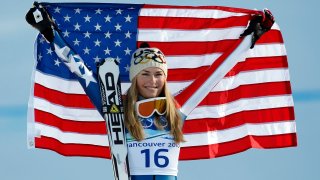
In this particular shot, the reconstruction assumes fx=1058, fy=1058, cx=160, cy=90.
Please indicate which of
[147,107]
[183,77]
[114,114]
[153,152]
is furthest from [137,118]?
[183,77]

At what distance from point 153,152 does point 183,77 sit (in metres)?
2.51

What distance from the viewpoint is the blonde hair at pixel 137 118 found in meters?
12.7

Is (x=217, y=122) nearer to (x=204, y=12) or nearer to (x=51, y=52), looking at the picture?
(x=204, y=12)

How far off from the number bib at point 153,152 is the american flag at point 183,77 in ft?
6.58

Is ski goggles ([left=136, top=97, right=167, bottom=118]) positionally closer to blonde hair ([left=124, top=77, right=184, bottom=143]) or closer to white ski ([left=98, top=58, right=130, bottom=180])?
blonde hair ([left=124, top=77, right=184, bottom=143])

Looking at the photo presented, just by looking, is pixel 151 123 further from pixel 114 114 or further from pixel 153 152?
pixel 114 114

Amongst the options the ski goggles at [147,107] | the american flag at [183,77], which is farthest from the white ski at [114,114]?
the american flag at [183,77]

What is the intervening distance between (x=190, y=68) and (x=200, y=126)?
33.3 inches

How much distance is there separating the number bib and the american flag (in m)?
2.01

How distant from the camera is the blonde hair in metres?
12.7

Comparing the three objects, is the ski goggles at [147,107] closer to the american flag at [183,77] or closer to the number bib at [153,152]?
the number bib at [153,152]

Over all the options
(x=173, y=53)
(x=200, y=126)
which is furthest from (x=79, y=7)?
(x=200, y=126)

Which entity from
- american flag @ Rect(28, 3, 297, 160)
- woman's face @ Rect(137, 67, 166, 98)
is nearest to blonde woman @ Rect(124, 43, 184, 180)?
woman's face @ Rect(137, 67, 166, 98)

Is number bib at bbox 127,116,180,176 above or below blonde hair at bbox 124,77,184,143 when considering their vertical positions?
below
